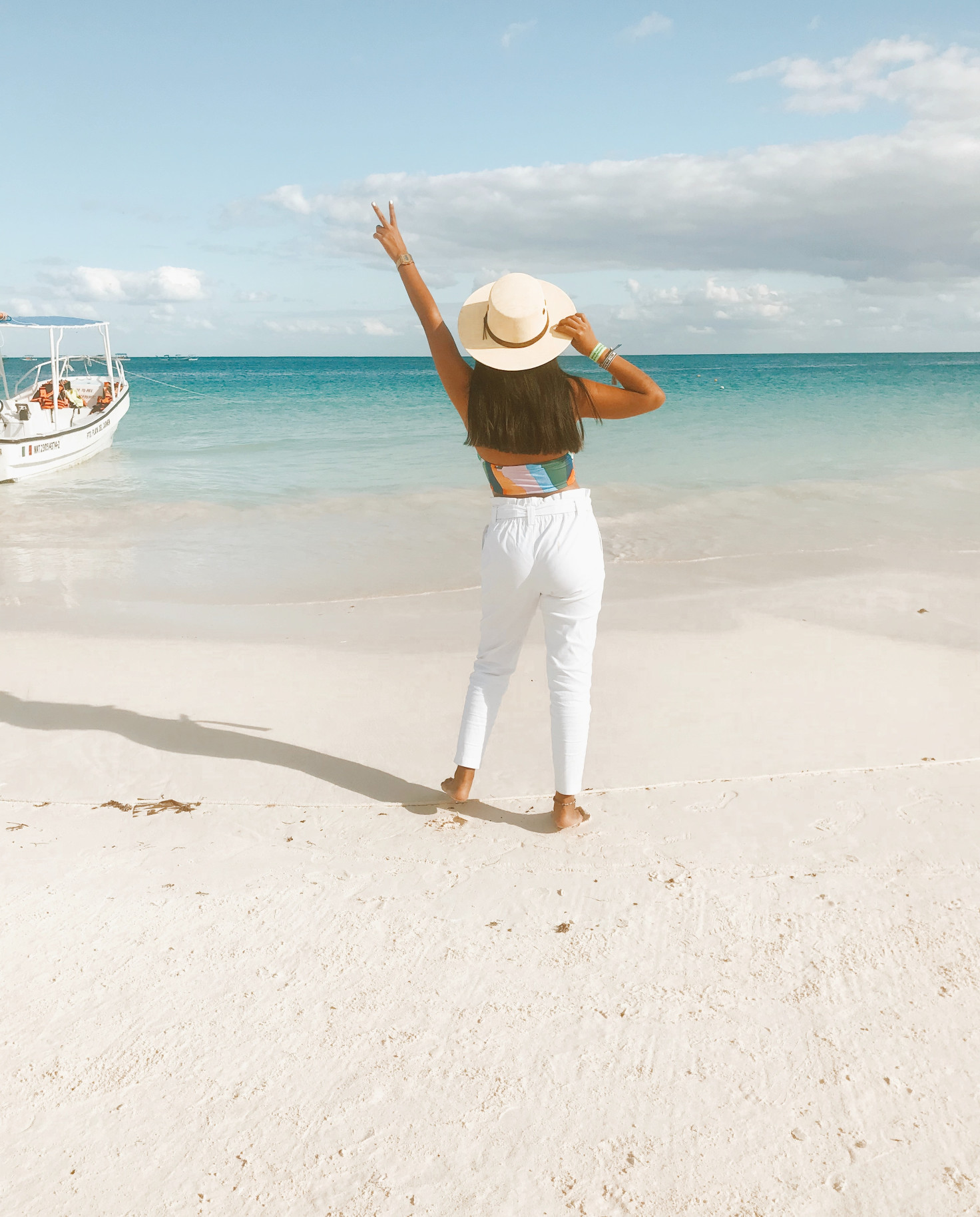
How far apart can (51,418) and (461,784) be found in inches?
704

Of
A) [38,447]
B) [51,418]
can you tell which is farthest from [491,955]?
[51,418]

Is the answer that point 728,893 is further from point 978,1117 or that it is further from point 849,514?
point 849,514

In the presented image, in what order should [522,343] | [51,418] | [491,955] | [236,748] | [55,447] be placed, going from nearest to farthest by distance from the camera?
[491,955]
[522,343]
[236,748]
[55,447]
[51,418]

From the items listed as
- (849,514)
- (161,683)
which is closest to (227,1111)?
(161,683)

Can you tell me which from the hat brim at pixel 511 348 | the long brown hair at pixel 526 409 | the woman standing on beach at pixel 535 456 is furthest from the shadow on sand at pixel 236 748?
the hat brim at pixel 511 348

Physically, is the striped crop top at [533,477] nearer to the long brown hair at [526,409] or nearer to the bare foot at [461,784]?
the long brown hair at [526,409]

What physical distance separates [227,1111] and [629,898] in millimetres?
1385

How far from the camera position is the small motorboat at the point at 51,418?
16.0 meters

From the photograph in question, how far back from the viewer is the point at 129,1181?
1812 mm

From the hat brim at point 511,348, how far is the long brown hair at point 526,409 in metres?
0.06

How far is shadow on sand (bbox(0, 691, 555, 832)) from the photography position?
361 centimetres

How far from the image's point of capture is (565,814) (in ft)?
11.0

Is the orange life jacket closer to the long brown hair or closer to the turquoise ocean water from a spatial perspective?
the turquoise ocean water

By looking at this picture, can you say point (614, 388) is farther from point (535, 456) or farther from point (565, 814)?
point (565, 814)
